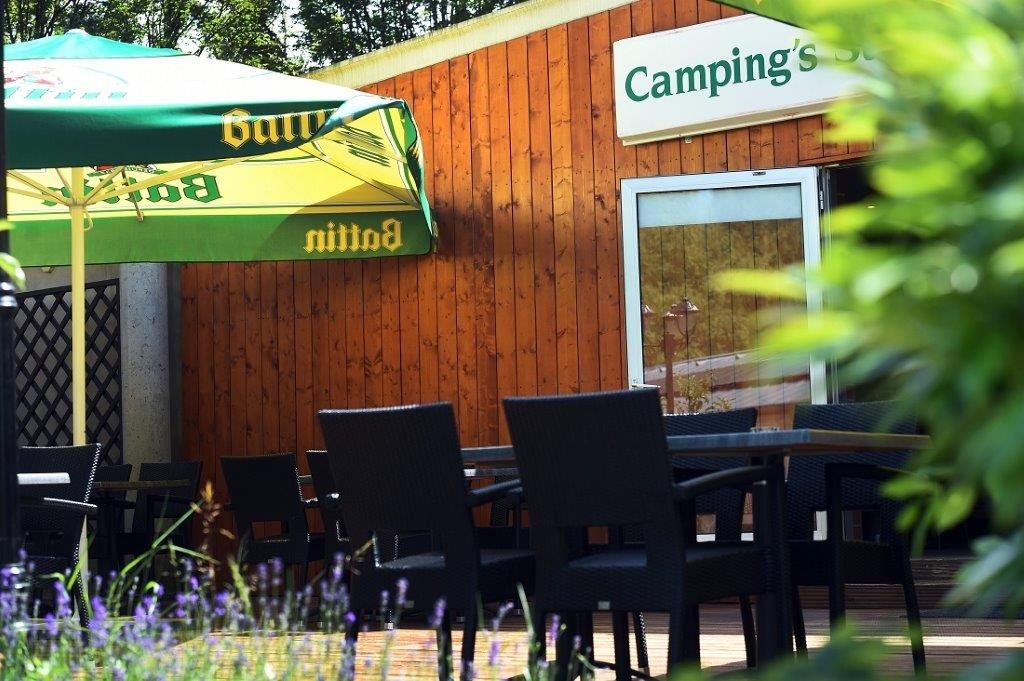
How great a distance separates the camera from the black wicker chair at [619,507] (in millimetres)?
2371

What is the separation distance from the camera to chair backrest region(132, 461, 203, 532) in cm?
583

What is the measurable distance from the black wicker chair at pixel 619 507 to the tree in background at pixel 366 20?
49.7 feet

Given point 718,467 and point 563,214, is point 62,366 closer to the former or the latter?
point 563,214

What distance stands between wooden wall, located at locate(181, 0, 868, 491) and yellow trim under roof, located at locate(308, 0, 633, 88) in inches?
1.6

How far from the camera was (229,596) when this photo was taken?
72.4 inches

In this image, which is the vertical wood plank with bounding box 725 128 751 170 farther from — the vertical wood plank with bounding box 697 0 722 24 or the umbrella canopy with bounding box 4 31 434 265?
the umbrella canopy with bounding box 4 31 434 265

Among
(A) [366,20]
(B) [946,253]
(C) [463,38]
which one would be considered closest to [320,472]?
(C) [463,38]

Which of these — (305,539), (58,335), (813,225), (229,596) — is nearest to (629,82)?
(813,225)

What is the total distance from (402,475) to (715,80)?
11.5 feet

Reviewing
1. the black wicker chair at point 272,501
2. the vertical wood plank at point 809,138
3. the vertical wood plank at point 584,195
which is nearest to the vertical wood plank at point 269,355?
the vertical wood plank at point 584,195

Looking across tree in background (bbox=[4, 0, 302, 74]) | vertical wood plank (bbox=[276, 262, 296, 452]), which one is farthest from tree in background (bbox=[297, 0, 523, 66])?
vertical wood plank (bbox=[276, 262, 296, 452])

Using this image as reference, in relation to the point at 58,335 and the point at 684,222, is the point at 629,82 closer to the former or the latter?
the point at 684,222

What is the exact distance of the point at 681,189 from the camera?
5.82 metres

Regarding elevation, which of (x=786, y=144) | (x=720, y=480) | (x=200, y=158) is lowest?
(x=720, y=480)
